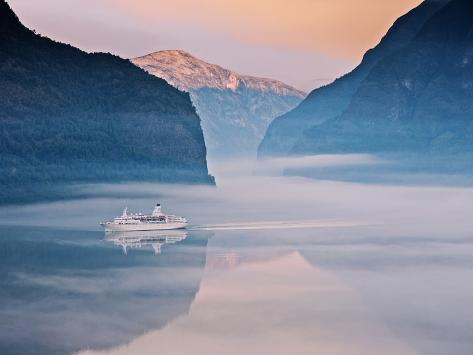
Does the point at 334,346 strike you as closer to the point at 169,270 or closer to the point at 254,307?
the point at 254,307

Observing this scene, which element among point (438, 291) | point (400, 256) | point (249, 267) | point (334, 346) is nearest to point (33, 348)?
point (334, 346)

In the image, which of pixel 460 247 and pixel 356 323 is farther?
pixel 460 247

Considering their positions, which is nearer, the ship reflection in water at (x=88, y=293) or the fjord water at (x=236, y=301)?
the fjord water at (x=236, y=301)

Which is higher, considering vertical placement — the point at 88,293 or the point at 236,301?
the point at 236,301

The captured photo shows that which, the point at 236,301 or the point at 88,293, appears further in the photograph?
the point at 88,293

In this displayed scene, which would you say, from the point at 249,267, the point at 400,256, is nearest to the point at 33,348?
the point at 249,267

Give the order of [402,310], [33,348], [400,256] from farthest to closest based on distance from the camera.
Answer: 1. [400,256]
2. [402,310]
3. [33,348]

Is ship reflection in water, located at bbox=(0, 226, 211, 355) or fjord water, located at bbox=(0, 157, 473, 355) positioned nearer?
fjord water, located at bbox=(0, 157, 473, 355)

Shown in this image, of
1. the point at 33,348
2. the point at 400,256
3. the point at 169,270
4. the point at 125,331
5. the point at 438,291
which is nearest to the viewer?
the point at 33,348

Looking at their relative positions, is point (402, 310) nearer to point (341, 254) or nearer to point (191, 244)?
point (341, 254)
